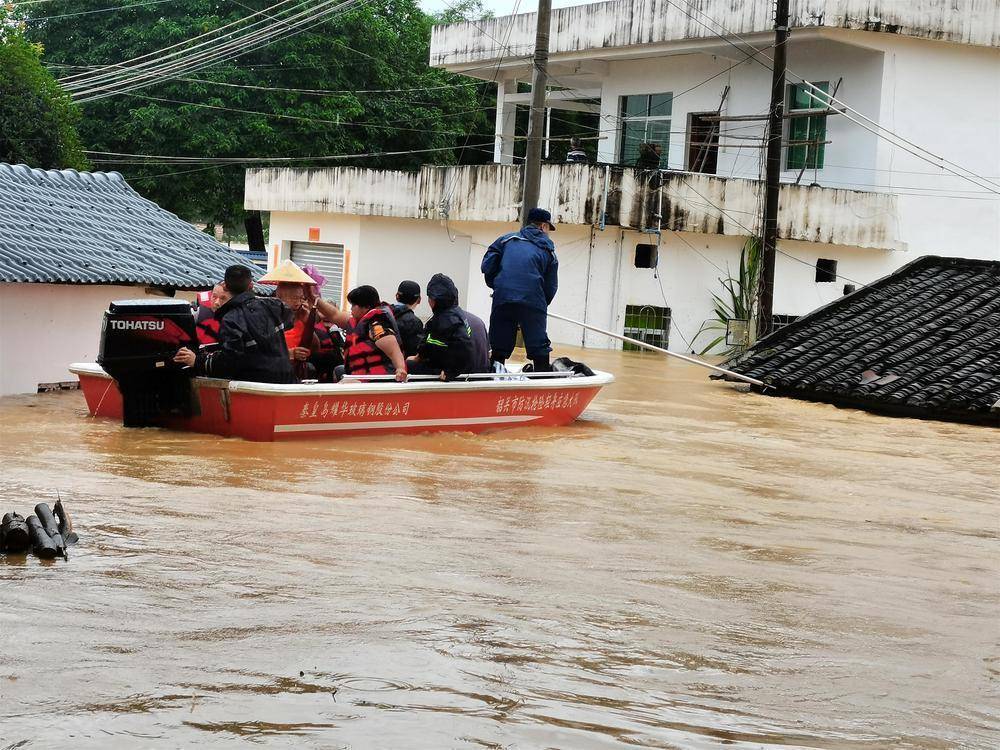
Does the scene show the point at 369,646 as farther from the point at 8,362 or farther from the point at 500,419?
the point at 8,362

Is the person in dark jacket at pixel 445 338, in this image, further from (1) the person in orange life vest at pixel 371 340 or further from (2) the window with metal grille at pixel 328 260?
(2) the window with metal grille at pixel 328 260

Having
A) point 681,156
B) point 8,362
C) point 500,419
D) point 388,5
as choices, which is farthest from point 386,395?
point 388,5

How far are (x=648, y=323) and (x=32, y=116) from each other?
1347 cm

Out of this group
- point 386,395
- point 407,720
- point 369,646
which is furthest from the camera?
point 386,395

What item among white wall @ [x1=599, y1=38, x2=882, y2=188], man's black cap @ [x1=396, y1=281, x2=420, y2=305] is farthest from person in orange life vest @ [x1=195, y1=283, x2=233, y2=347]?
white wall @ [x1=599, y1=38, x2=882, y2=188]

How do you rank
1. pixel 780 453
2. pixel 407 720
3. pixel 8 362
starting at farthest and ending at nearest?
pixel 8 362
pixel 780 453
pixel 407 720

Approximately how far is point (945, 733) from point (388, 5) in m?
36.2

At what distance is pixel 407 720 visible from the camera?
4.20 m

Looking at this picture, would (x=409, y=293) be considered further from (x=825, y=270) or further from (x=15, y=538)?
(x=825, y=270)

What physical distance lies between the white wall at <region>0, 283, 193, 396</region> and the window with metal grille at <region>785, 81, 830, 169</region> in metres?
14.9

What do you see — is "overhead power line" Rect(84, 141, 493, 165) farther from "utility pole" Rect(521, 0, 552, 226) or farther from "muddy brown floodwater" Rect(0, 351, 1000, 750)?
"muddy brown floodwater" Rect(0, 351, 1000, 750)

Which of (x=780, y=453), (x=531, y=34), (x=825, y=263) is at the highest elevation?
(x=531, y=34)

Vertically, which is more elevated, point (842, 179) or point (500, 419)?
point (842, 179)

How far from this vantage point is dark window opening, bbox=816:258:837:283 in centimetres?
2553
